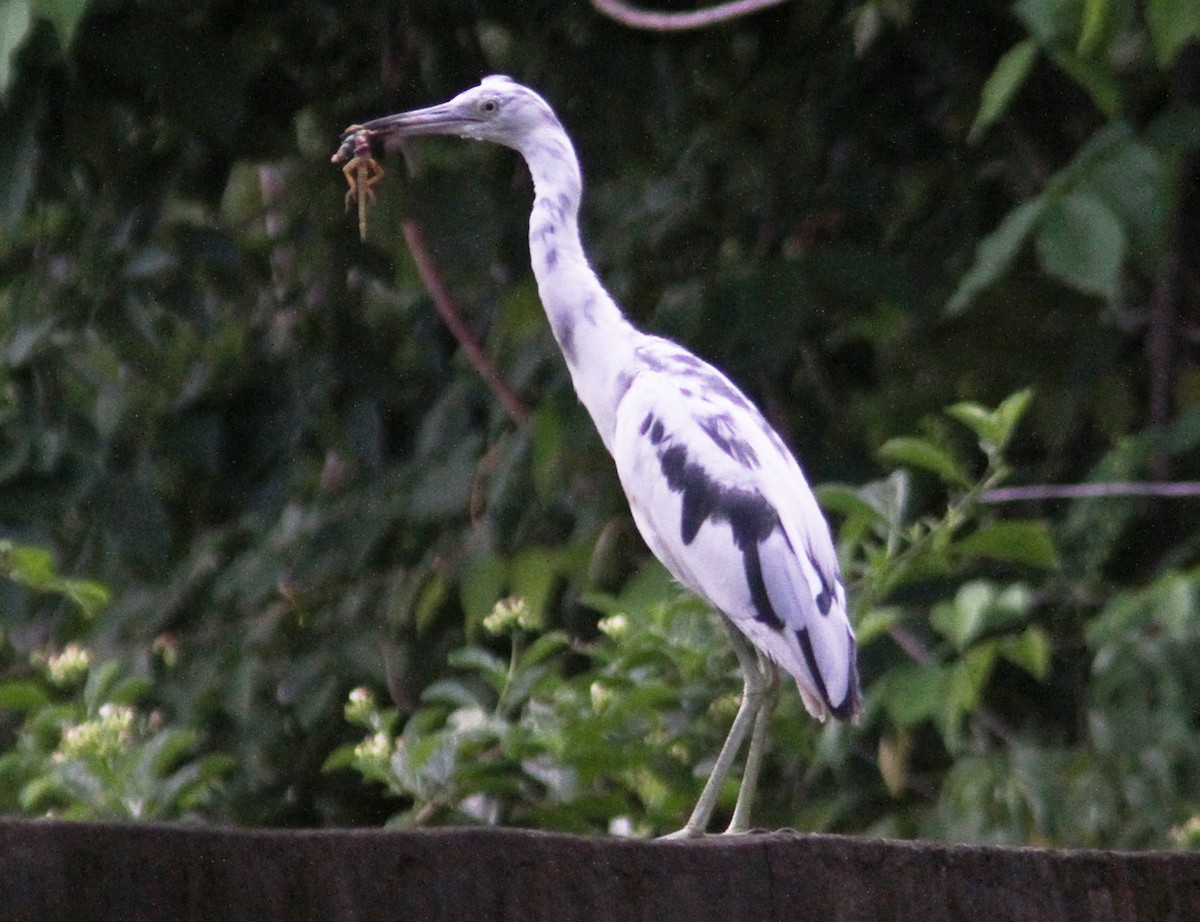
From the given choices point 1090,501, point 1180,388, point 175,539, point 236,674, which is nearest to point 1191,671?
point 1090,501

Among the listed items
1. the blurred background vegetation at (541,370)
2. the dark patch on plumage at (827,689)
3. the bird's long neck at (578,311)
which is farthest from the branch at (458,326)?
the dark patch on plumage at (827,689)

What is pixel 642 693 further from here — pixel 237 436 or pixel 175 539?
Result: pixel 175 539

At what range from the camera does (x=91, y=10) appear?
4059mm

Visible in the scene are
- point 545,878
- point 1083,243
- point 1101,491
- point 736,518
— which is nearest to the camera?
point 545,878

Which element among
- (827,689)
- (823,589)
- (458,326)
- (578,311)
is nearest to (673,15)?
(458,326)

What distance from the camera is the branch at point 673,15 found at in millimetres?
4020

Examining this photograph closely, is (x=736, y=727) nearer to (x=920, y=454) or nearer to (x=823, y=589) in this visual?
(x=823, y=589)

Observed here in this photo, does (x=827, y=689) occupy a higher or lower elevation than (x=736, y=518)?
lower

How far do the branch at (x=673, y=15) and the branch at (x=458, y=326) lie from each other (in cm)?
62

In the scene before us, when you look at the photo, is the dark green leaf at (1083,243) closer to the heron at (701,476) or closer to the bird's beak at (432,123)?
the heron at (701,476)

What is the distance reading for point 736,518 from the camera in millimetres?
3150

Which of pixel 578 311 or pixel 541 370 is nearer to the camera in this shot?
pixel 578 311

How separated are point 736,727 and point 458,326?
64.5 inches

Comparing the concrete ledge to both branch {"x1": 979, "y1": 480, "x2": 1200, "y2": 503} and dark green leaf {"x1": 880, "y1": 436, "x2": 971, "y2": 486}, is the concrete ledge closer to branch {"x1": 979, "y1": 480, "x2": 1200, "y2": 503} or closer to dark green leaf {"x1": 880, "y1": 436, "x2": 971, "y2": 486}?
dark green leaf {"x1": 880, "y1": 436, "x2": 971, "y2": 486}
